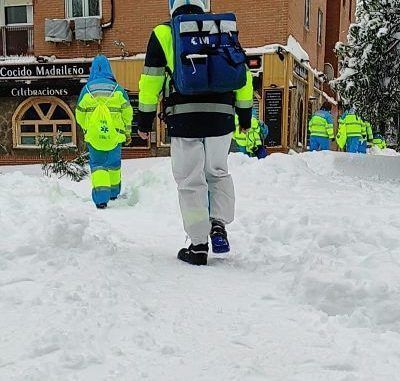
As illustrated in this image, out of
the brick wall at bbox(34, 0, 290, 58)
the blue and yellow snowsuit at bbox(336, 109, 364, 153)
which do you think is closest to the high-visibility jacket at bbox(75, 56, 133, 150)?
the brick wall at bbox(34, 0, 290, 58)

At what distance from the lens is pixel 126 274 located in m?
2.97

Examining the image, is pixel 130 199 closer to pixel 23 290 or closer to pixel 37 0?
pixel 23 290

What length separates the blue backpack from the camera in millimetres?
3312

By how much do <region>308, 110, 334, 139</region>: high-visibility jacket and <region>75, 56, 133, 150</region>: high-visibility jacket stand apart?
865 cm

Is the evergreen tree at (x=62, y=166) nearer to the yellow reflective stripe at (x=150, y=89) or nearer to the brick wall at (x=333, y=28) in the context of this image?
the yellow reflective stripe at (x=150, y=89)

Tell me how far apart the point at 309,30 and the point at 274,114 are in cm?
530

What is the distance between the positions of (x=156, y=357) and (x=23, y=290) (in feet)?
2.82

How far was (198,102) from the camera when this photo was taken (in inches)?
137

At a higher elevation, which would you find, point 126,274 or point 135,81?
point 135,81

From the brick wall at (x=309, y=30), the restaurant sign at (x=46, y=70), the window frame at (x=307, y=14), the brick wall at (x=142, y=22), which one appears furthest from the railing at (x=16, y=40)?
the window frame at (x=307, y=14)

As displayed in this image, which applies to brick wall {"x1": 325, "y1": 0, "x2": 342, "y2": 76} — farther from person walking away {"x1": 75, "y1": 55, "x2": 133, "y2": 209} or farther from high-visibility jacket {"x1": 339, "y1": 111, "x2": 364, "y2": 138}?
person walking away {"x1": 75, "y1": 55, "x2": 133, "y2": 209}

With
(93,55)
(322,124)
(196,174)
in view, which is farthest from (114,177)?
(93,55)

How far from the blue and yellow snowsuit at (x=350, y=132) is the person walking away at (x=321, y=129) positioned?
748 millimetres

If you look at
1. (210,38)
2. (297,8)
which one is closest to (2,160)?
(297,8)
